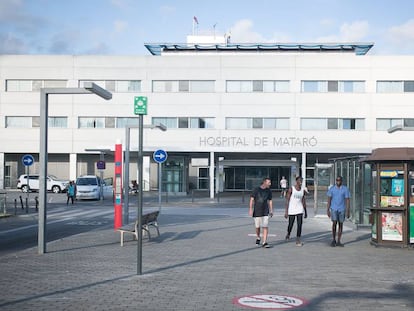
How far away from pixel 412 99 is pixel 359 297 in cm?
4389

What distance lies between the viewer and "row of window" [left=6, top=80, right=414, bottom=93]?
163 feet

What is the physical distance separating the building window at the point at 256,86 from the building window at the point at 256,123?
7.90ft

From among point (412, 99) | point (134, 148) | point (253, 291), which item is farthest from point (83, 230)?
point (412, 99)

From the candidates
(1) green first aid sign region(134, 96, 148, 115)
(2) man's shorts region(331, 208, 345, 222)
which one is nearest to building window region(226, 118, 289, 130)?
(2) man's shorts region(331, 208, 345, 222)

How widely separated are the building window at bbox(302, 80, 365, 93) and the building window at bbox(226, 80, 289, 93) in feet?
5.85

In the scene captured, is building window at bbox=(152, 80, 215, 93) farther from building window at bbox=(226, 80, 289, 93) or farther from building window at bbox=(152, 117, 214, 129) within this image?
building window at bbox=(152, 117, 214, 129)

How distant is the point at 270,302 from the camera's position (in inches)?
324

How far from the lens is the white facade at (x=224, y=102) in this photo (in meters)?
49.5

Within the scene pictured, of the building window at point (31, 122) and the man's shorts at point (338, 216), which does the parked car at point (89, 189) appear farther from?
the man's shorts at point (338, 216)

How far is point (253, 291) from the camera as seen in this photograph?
902 centimetres

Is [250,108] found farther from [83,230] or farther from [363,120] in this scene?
[83,230]

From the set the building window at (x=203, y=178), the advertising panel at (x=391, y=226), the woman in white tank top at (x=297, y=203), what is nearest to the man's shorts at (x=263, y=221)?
the woman in white tank top at (x=297, y=203)

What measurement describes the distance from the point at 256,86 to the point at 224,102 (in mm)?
3033

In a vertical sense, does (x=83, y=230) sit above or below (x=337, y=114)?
below
